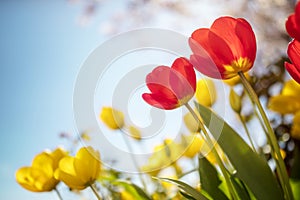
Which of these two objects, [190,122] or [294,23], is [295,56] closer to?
[294,23]

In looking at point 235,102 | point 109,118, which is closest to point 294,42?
point 235,102

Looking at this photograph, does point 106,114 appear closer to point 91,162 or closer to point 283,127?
point 91,162

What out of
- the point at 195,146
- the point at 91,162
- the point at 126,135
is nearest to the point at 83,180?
the point at 91,162

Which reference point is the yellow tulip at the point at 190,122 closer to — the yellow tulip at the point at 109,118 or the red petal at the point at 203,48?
the yellow tulip at the point at 109,118

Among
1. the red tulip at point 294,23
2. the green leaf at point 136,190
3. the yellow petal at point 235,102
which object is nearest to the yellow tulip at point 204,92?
the yellow petal at point 235,102

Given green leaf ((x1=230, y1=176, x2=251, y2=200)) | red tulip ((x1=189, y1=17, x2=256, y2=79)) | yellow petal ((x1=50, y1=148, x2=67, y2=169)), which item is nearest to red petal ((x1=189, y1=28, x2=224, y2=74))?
red tulip ((x1=189, y1=17, x2=256, y2=79))

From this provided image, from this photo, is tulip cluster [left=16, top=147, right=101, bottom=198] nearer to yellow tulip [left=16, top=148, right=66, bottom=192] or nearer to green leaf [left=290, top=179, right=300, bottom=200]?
yellow tulip [left=16, top=148, right=66, bottom=192]
